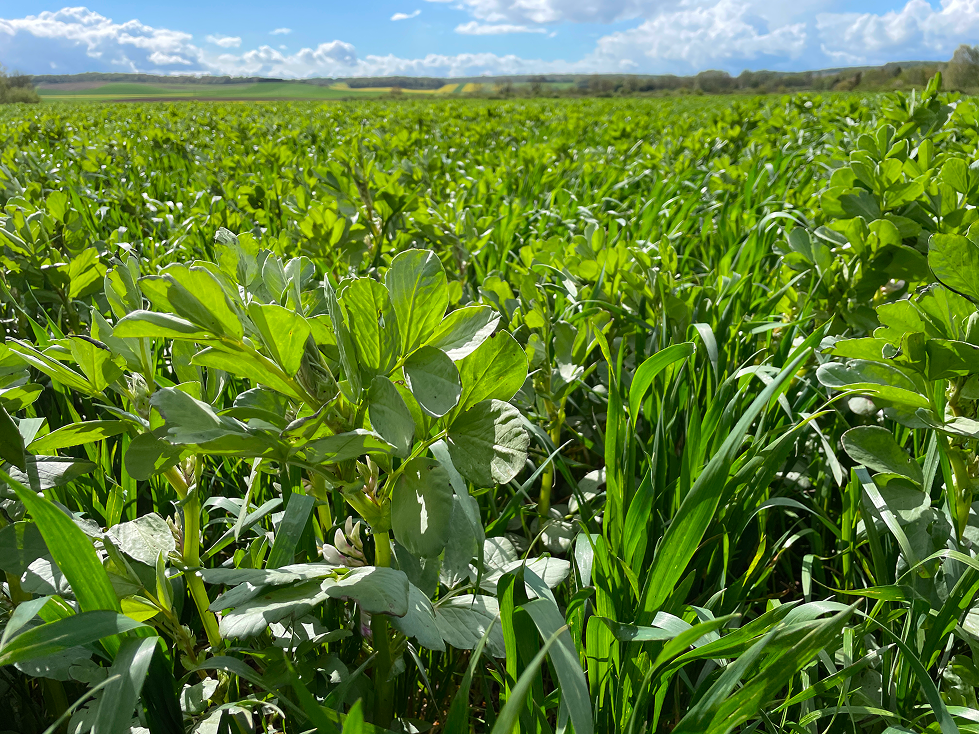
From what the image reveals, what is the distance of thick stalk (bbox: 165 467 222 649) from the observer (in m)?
0.65

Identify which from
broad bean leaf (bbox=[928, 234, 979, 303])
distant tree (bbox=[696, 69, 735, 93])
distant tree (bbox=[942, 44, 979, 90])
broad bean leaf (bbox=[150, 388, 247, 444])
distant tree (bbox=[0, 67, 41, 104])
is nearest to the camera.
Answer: broad bean leaf (bbox=[150, 388, 247, 444])

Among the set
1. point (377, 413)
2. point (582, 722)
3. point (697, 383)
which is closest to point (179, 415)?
point (377, 413)

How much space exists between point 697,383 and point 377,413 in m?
1.00

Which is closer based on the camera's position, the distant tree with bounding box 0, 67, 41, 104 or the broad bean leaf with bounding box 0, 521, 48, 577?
the broad bean leaf with bounding box 0, 521, 48, 577

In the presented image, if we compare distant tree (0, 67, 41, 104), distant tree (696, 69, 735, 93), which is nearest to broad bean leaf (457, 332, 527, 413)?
distant tree (0, 67, 41, 104)

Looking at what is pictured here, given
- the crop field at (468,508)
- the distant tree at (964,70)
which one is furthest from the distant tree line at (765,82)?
the crop field at (468,508)

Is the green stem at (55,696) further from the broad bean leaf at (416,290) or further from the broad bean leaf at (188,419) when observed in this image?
the broad bean leaf at (416,290)

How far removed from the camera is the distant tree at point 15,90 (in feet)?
86.7

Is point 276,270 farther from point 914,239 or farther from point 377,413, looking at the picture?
point 914,239

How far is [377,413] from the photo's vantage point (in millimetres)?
493

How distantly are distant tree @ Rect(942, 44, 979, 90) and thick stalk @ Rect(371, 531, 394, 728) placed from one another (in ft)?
57.7

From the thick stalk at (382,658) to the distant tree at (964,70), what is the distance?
17.6 metres

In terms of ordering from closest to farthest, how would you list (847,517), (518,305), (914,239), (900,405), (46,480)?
(46,480) < (900,405) < (847,517) < (518,305) < (914,239)

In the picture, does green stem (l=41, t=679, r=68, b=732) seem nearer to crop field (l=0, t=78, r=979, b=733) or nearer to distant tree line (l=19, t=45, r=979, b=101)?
crop field (l=0, t=78, r=979, b=733)
